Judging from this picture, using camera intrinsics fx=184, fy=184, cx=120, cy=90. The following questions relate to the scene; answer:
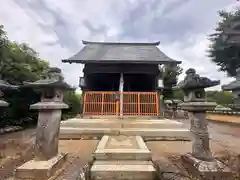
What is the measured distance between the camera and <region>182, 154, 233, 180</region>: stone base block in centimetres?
322

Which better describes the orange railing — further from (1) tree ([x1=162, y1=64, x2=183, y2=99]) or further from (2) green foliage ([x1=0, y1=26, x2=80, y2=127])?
(1) tree ([x1=162, y1=64, x2=183, y2=99])

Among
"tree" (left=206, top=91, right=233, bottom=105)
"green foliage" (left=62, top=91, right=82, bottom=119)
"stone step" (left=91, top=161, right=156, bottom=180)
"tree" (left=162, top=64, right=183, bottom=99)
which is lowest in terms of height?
"stone step" (left=91, top=161, right=156, bottom=180)

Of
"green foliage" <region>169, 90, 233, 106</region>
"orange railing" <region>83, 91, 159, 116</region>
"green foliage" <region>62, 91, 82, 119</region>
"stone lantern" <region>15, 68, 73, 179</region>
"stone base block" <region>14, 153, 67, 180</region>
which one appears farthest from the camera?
"green foliage" <region>169, 90, 233, 106</region>

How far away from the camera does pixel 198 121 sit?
382 centimetres

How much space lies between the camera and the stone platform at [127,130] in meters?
6.94

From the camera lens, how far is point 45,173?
321 cm

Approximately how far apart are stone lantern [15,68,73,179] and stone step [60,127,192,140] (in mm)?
3033

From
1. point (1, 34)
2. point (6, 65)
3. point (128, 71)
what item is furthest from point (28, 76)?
point (128, 71)

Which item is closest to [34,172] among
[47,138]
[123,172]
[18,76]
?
[47,138]

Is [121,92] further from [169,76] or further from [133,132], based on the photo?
[169,76]

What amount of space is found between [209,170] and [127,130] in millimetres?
3978

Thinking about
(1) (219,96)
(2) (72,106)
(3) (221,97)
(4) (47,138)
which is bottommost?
(4) (47,138)

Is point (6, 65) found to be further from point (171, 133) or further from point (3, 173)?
point (171, 133)

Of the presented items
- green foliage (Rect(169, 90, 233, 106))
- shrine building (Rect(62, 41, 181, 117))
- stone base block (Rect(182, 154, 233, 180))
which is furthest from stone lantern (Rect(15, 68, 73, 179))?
green foliage (Rect(169, 90, 233, 106))
